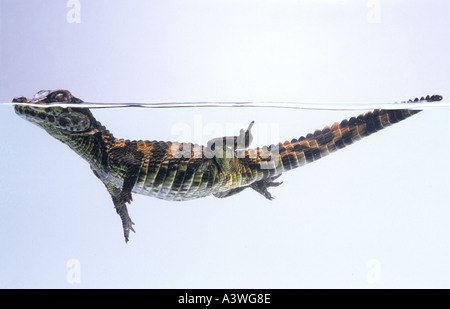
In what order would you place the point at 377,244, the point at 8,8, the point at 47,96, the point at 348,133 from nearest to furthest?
1. the point at 47,96
2. the point at 348,133
3. the point at 377,244
4. the point at 8,8

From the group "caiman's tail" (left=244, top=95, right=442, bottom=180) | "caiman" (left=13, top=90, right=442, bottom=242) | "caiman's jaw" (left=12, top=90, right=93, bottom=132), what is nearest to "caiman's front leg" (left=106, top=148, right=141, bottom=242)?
"caiman" (left=13, top=90, right=442, bottom=242)

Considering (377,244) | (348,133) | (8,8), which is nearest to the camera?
(348,133)

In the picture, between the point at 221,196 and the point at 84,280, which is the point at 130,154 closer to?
the point at 221,196

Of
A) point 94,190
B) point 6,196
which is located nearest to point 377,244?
point 94,190

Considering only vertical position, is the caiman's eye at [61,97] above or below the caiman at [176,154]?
above

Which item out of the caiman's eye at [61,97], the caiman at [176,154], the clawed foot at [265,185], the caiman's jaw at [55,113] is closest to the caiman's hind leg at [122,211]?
the caiman at [176,154]

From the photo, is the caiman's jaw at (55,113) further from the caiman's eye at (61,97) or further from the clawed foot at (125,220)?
the clawed foot at (125,220)

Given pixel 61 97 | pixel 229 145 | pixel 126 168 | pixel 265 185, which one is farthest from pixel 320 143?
pixel 61 97
